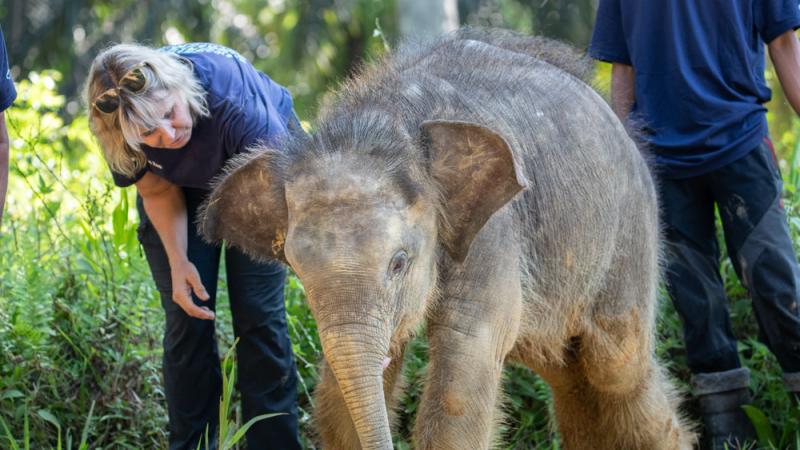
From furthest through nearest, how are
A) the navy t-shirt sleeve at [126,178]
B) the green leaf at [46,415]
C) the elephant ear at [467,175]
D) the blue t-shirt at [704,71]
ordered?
the blue t-shirt at [704,71], the green leaf at [46,415], the navy t-shirt sleeve at [126,178], the elephant ear at [467,175]

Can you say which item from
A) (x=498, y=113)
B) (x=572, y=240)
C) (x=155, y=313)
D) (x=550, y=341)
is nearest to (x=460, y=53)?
(x=498, y=113)

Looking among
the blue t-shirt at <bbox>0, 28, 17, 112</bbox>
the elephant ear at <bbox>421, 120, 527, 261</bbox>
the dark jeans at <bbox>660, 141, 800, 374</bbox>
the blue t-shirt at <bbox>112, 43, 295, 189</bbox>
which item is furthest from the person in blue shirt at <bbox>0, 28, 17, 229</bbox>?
the dark jeans at <bbox>660, 141, 800, 374</bbox>

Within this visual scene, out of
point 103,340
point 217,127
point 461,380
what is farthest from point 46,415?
point 461,380

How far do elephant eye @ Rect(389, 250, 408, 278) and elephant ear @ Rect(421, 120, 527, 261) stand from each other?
29 cm

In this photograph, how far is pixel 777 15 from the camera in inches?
176

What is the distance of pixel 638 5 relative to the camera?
4.62 meters

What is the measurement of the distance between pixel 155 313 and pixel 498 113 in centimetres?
206

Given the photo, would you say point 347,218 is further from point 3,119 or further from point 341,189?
point 3,119

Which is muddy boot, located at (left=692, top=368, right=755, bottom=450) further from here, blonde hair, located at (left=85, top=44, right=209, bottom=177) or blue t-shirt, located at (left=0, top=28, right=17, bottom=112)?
blue t-shirt, located at (left=0, top=28, right=17, bottom=112)

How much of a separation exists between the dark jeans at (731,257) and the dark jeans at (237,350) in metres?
1.64

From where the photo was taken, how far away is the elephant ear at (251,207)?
349 centimetres

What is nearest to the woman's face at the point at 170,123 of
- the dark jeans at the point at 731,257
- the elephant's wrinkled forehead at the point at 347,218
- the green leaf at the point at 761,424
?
the elephant's wrinkled forehead at the point at 347,218

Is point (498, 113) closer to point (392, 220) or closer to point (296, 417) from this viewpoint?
point (392, 220)

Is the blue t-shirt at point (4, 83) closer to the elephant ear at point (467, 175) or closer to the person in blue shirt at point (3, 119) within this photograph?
the person in blue shirt at point (3, 119)
